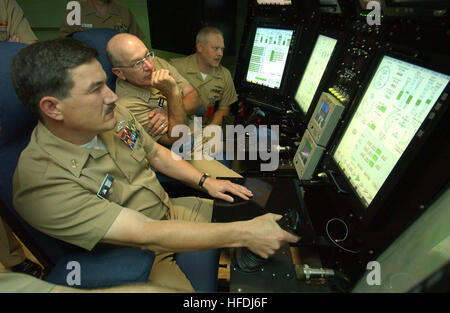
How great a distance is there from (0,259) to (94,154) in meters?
1.26

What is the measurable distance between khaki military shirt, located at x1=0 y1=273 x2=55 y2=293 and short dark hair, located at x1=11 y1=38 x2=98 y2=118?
1.80 feet

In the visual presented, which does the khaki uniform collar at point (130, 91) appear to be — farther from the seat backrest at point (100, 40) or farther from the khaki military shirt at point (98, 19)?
the khaki military shirt at point (98, 19)

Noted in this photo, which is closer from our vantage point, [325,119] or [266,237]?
[266,237]

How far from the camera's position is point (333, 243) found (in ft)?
2.74

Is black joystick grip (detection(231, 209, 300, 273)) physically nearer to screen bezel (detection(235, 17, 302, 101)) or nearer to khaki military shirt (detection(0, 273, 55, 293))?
khaki military shirt (detection(0, 273, 55, 293))

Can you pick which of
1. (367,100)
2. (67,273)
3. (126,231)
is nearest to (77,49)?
(126,231)

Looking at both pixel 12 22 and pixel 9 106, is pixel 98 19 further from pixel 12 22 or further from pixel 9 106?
pixel 9 106

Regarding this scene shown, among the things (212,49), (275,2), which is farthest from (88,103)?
(275,2)

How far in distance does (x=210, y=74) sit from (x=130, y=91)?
85 cm

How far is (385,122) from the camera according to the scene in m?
0.76

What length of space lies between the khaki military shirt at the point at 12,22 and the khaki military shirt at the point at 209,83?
52.4 inches

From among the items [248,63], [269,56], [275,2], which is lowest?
[248,63]

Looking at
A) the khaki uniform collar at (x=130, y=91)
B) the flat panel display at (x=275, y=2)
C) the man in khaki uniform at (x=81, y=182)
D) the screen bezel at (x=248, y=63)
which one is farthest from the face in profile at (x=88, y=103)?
the flat panel display at (x=275, y=2)
